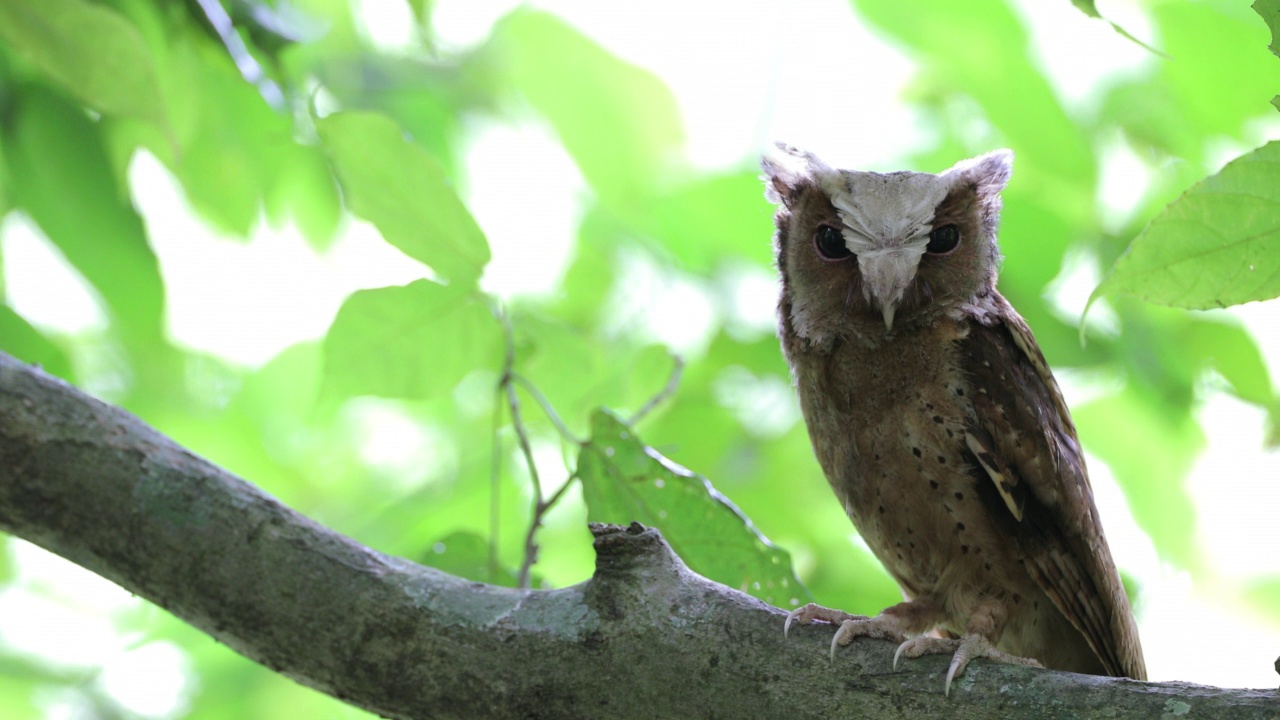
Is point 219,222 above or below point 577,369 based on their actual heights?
above

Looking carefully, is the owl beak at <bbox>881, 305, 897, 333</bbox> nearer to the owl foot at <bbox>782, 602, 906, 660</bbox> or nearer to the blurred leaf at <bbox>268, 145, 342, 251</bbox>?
the owl foot at <bbox>782, 602, 906, 660</bbox>

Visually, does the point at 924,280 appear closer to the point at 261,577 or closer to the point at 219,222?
the point at 261,577

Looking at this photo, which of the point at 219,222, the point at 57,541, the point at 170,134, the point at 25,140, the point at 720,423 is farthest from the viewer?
the point at 720,423

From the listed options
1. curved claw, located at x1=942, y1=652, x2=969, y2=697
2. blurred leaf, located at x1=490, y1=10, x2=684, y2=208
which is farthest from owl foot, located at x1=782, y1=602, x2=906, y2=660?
blurred leaf, located at x1=490, y1=10, x2=684, y2=208

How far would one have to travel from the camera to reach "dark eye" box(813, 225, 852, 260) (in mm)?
2344

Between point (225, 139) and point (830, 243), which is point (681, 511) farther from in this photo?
point (225, 139)

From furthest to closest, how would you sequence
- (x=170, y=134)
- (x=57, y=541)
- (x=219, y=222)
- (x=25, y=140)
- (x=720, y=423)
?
(x=720, y=423) < (x=219, y=222) < (x=25, y=140) < (x=170, y=134) < (x=57, y=541)

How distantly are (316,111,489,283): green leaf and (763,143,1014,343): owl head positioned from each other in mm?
768

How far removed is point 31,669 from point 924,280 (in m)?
3.16

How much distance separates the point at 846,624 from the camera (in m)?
1.70

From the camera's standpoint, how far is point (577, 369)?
2.52m

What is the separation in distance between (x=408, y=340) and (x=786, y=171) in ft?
3.44

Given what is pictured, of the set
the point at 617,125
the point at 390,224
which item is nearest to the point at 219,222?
the point at 390,224

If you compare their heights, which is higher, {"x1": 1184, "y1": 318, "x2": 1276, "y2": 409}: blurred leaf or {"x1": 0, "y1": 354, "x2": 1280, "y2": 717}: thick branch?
{"x1": 1184, "y1": 318, "x2": 1276, "y2": 409}: blurred leaf
